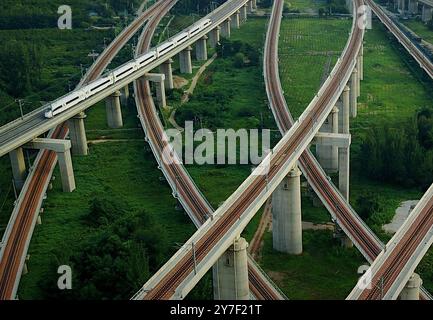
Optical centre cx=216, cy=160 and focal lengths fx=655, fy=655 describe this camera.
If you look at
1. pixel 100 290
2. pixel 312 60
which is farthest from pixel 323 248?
pixel 312 60

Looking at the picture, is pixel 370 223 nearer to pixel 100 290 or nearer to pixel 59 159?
pixel 100 290

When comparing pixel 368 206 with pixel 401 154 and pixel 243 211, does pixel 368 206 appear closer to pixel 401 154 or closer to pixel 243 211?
pixel 401 154

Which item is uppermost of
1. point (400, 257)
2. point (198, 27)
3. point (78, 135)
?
point (198, 27)

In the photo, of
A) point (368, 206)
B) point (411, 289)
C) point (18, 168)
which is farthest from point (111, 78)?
point (411, 289)

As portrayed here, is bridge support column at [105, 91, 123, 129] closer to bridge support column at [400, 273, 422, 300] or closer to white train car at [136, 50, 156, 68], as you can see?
white train car at [136, 50, 156, 68]

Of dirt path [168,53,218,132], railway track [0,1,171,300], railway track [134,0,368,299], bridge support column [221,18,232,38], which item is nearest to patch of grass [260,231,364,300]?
railway track [134,0,368,299]

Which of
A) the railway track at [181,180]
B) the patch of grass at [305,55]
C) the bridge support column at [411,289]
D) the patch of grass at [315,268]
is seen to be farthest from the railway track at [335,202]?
the railway track at [181,180]
